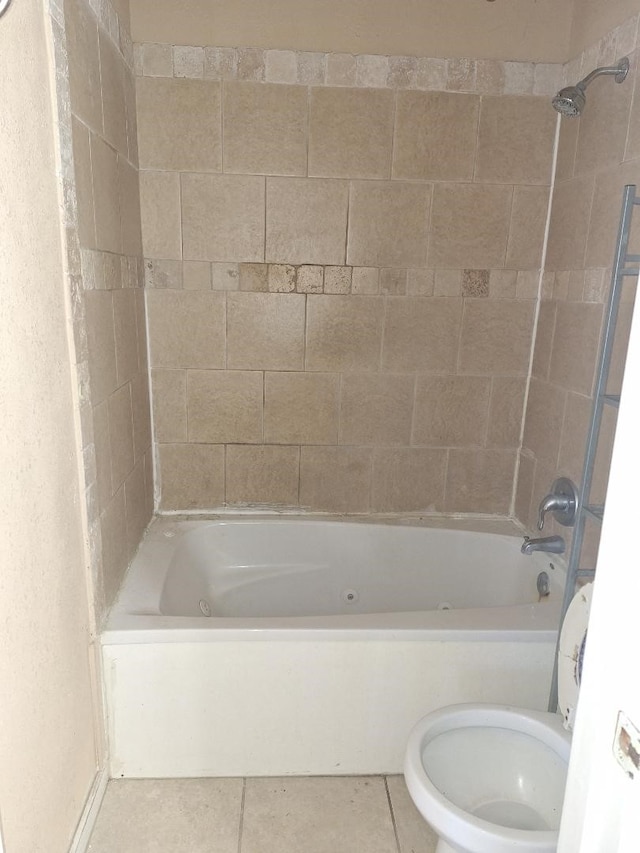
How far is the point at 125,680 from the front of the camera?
1628mm

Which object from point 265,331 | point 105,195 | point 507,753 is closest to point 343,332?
point 265,331

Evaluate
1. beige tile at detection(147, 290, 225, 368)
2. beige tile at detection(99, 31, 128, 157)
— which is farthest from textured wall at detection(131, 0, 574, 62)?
beige tile at detection(147, 290, 225, 368)

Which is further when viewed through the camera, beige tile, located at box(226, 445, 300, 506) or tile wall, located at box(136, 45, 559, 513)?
beige tile, located at box(226, 445, 300, 506)

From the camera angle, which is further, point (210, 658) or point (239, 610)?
point (239, 610)

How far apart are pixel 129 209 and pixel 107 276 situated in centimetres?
41

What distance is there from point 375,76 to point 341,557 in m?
1.76

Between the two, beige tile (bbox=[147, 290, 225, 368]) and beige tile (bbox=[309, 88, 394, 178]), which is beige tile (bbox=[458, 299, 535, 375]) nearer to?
beige tile (bbox=[309, 88, 394, 178])

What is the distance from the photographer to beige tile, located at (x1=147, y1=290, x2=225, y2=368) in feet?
7.41

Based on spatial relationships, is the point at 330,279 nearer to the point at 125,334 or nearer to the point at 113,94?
the point at 125,334

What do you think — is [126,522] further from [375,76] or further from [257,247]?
[375,76]

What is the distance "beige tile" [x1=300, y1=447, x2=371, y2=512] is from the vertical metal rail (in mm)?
964

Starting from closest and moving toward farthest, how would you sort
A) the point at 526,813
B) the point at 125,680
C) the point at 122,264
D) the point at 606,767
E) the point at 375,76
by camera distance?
the point at 606,767, the point at 526,813, the point at 125,680, the point at 122,264, the point at 375,76

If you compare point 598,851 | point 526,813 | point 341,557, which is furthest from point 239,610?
point 598,851

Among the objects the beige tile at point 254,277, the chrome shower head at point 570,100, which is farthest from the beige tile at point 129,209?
the chrome shower head at point 570,100
